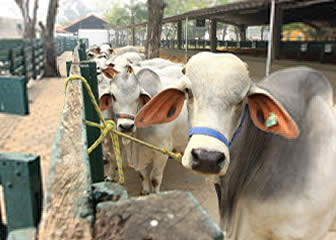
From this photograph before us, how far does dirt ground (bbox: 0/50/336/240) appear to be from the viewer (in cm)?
398

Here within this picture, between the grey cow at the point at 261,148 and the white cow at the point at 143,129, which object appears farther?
the white cow at the point at 143,129

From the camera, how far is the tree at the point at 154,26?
26.4ft

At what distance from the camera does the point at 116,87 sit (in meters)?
3.29

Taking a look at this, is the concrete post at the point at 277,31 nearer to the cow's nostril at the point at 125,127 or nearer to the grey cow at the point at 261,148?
the cow's nostril at the point at 125,127

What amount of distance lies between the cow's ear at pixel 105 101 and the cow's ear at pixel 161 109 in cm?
147

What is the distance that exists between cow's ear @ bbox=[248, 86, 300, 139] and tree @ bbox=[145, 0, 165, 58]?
23.0ft

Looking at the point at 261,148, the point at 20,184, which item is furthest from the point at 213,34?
the point at 20,184

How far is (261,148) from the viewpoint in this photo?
178cm

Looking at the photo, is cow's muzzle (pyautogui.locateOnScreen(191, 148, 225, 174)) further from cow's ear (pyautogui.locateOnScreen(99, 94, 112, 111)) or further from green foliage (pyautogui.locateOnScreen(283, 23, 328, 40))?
green foliage (pyautogui.locateOnScreen(283, 23, 328, 40))

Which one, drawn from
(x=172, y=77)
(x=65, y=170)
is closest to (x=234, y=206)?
(x=65, y=170)

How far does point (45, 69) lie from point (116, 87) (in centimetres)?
1072

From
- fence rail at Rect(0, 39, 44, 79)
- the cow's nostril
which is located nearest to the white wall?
fence rail at Rect(0, 39, 44, 79)

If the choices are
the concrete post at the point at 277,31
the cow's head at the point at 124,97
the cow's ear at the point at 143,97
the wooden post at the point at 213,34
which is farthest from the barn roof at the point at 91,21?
the cow's ear at the point at 143,97

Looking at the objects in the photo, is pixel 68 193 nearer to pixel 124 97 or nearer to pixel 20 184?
pixel 20 184
